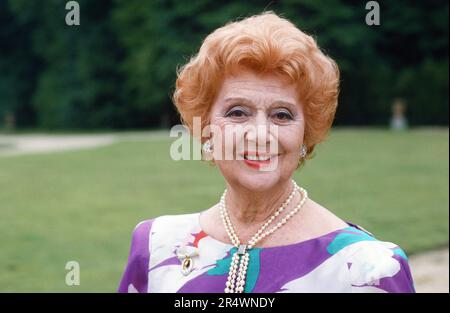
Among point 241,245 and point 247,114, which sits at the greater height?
point 247,114

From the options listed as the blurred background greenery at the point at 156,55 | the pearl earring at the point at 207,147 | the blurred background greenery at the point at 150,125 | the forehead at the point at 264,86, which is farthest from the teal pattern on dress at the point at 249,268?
the blurred background greenery at the point at 156,55

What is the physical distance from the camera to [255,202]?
1.84 meters

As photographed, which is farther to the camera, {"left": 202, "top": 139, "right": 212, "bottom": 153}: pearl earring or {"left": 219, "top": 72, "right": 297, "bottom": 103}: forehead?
{"left": 202, "top": 139, "right": 212, "bottom": 153}: pearl earring

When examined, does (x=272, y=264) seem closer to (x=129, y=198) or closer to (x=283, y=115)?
(x=283, y=115)

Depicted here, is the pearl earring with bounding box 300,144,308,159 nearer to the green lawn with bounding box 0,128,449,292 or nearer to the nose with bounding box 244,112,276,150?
the nose with bounding box 244,112,276,150

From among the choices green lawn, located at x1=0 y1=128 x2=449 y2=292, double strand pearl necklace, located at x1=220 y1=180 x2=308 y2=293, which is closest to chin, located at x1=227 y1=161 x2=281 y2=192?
double strand pearl necklace, located at x1=220 y1=180 x2=308 y2=293

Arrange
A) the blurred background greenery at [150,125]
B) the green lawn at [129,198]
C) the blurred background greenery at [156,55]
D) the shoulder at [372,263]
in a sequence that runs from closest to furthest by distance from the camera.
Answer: the shoulder at [372,263] < the green lawn at [129,198] < the blurred background greenery at [150,125] < the blurred background greenery at [156,55]

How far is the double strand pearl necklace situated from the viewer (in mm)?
1744

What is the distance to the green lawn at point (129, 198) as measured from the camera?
653cm

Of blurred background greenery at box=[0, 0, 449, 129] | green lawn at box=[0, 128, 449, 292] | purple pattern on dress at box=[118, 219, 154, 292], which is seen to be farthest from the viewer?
blurred background greenery at box=[0, 0, 449, 129]

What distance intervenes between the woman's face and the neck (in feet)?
0.16

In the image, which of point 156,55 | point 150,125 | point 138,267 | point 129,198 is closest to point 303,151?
→ point 138,267

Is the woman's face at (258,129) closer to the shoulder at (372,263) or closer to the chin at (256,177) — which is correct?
the chin at (256,177)

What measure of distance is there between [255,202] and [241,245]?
12cm
